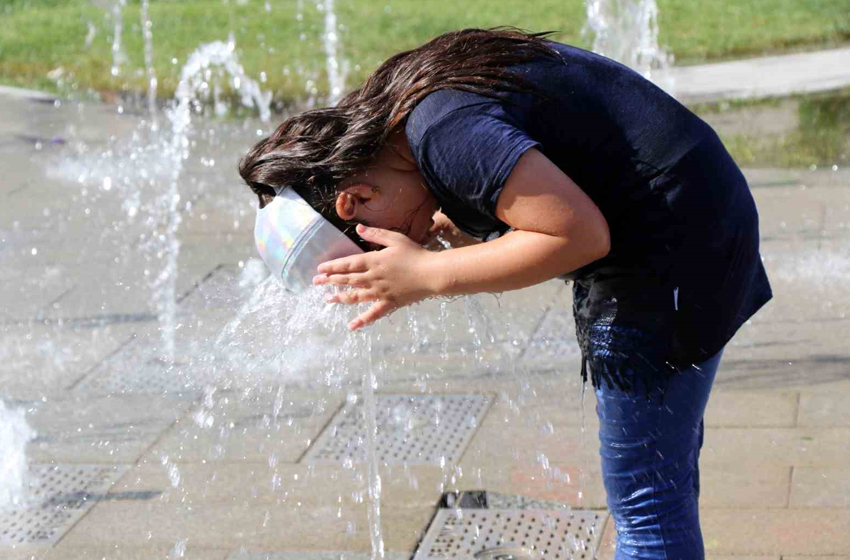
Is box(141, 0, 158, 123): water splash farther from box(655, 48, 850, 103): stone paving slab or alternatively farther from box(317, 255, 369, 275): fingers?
box(317, 255, 369, 275): fingers

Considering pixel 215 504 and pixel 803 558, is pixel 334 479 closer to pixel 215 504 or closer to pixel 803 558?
pixel 215 504

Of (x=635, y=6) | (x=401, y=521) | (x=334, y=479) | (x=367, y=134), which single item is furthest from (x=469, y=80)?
(x=635, y=6)

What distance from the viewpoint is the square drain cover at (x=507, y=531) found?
3.25m

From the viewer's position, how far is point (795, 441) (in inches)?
150

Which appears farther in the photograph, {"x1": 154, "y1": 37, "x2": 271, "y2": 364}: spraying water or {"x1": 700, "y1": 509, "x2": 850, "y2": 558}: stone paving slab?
{"x1": 154, "y1": 37, "x2": 271, "y2": 364}: spraying water

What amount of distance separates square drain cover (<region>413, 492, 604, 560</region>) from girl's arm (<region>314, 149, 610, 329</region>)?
1.19 metres

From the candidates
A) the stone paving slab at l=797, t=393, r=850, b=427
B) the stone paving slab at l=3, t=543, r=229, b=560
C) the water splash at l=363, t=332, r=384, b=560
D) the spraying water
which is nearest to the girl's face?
the water splash at l=363, t=332, r=384, b=560

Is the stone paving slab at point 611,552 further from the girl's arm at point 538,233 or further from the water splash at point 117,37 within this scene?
the water splash at point 117,37

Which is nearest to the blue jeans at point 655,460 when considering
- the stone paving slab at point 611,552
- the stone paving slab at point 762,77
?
the stone paving slab at point 611,552

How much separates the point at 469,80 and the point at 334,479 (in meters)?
1.97

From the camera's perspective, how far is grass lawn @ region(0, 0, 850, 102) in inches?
401

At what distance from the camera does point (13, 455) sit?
159 inches

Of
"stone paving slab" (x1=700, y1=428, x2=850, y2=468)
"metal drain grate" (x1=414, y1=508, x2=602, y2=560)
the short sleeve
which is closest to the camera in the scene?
the short sleeve

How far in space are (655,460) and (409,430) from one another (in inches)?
71.3
